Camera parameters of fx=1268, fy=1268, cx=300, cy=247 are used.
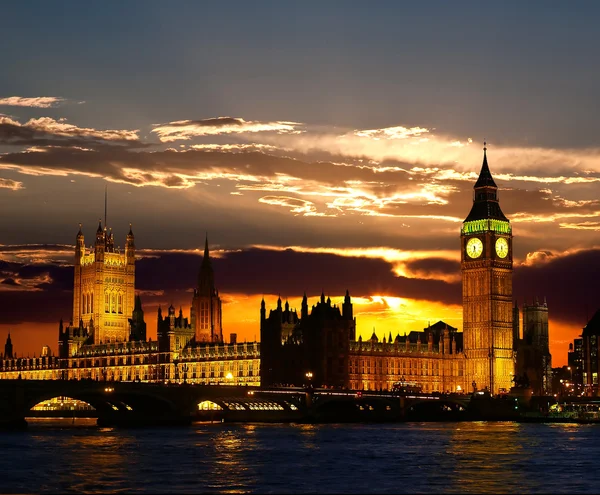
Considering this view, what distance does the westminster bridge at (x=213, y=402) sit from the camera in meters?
150

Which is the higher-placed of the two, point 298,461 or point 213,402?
point 213,402

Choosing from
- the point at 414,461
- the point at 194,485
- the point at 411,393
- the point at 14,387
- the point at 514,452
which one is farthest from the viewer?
the point at 411,393

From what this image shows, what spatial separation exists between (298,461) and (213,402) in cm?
7690

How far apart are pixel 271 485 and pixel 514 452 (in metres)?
34.5

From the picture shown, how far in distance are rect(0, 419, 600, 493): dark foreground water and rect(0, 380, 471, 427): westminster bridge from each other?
17.7 feet

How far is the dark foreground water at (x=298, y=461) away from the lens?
278 ft

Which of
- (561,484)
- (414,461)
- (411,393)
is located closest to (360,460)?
(414,461)

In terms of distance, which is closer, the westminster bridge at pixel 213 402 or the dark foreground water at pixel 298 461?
the dark foreground water at pixel 298 461

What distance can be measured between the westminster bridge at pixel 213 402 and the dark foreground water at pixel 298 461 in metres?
5.40

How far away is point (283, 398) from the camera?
589ft

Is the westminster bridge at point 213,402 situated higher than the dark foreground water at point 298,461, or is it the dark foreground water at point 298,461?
the westminster bridge at point 213,402

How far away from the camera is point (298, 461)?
103438 mm

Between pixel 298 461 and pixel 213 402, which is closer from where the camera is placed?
pixel 298 461

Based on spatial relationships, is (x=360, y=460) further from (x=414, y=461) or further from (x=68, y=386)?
(x=68, y=386)
